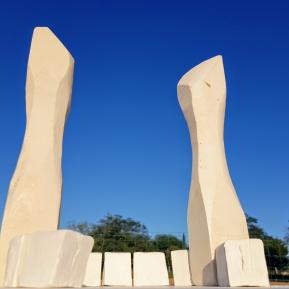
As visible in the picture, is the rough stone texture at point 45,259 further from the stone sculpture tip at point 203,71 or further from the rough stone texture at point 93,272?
the stone sculpture tip at point 203,71

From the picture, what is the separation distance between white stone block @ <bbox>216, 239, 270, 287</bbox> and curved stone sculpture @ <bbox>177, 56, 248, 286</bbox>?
1711 mm

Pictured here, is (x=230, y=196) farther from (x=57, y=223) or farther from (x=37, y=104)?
(x=37, y=104)

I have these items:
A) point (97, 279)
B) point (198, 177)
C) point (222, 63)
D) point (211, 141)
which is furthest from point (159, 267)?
point (222, 63)

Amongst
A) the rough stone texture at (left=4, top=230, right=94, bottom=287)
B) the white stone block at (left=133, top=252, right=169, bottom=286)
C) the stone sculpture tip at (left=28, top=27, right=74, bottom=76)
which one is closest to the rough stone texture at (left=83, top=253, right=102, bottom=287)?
the white stone block at (left=133, top=252, right=169, bottom=286)

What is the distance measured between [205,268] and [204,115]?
4445 millimetres

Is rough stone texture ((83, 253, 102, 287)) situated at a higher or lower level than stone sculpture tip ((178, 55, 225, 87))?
lower

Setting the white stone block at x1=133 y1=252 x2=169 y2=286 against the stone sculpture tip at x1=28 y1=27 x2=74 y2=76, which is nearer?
the stone sculpture tip at x1=28 y1=27 x2=74 y2=76

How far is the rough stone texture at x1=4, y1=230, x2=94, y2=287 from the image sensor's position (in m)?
6.64

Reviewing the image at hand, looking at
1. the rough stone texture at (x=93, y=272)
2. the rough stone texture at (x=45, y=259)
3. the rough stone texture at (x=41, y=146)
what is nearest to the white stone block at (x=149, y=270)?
the rough stone texture at (x=93, y=272)

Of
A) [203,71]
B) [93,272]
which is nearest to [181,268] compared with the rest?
[93,272]

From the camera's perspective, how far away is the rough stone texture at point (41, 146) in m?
10.2

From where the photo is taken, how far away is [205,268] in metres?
10.8

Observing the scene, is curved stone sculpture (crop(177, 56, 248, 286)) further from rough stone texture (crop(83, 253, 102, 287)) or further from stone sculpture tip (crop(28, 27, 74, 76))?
stone sculpture tip (crop(28, 27, 74, 76))

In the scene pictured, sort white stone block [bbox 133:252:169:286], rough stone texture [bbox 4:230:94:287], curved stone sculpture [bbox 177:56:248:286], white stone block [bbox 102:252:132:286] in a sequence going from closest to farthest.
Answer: rough stone texture [bbox 4:230:94:287] < curved stone sculpture [bbox 177:56:248:286] < white stone block [bbox 102:252:132:286] < white stone block [bbox 133:252:169:286]
